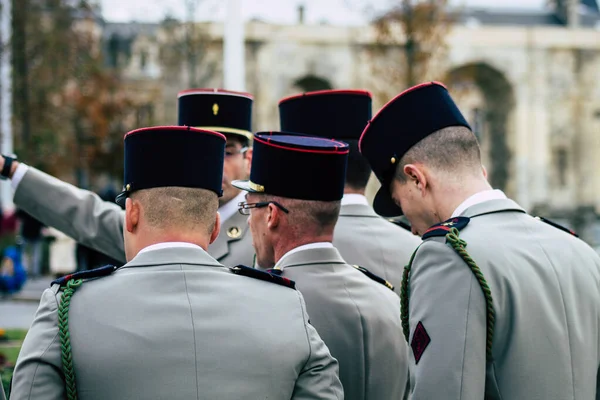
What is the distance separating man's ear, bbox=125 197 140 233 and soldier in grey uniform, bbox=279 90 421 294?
1.64 metres

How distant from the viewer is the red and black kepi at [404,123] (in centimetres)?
315

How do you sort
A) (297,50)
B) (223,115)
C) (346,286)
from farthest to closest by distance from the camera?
(297,50)
(223,115)
(346,286)

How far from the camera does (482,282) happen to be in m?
2.74

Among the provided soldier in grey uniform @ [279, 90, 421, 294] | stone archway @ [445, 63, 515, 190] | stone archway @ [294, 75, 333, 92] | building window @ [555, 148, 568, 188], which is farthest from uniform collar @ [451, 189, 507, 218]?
building window @ [555, 148, 568, 188]

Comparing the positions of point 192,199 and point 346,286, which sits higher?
point 192,199

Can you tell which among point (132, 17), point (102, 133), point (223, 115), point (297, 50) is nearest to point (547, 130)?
point (297, 50)

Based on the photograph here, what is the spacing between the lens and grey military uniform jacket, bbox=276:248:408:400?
343 centimetres

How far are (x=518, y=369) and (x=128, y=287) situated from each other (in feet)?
3.75

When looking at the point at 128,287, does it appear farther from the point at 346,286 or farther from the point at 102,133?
the point at 102,133

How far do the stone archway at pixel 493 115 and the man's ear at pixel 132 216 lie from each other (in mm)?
43056

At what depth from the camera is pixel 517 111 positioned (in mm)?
45750

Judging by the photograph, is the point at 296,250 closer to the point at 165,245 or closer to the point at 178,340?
the point at 165,245

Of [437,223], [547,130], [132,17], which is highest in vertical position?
[132,17]

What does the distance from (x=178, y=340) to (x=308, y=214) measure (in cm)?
106
